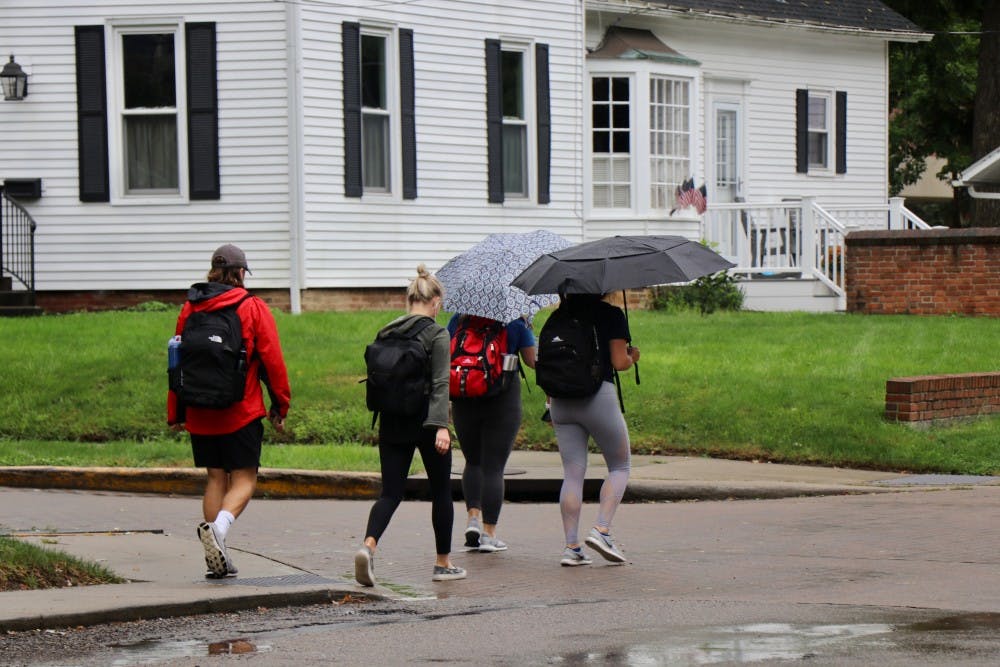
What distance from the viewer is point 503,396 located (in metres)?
10.4

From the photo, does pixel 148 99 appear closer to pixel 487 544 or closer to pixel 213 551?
pixel 487 544

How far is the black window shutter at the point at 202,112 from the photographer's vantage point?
22.2 m

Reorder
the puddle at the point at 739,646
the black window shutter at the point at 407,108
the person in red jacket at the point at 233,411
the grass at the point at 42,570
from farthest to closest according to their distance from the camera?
the black window shutter at the point at 407,108 → the person in red jacket at the point at 233,411 → the grass at the point at 42,570 → the puddle at the point at 739,646

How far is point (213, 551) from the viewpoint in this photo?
9008 mm

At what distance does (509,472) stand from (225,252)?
4939 mm

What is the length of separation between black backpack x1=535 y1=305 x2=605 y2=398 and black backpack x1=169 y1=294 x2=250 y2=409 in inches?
73.8

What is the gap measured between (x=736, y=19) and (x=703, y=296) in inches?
235

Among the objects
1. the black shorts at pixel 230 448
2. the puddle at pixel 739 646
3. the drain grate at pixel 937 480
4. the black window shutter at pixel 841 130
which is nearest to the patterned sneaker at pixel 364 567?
the black shorts at pixel 230 448

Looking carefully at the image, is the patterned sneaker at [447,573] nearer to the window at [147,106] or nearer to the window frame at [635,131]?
the window at [147,106]

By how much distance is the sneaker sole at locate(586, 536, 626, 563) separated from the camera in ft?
32.3

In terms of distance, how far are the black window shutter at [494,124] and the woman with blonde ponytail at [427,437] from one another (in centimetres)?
1534

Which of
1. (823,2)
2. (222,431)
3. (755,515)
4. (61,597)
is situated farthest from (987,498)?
(823,2)

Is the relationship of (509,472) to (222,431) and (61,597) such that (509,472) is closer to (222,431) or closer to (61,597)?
(222,431)

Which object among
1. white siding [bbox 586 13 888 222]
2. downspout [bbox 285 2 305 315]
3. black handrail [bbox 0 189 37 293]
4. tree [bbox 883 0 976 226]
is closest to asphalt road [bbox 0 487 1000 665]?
downspout [bbox 285 2 305 315]
